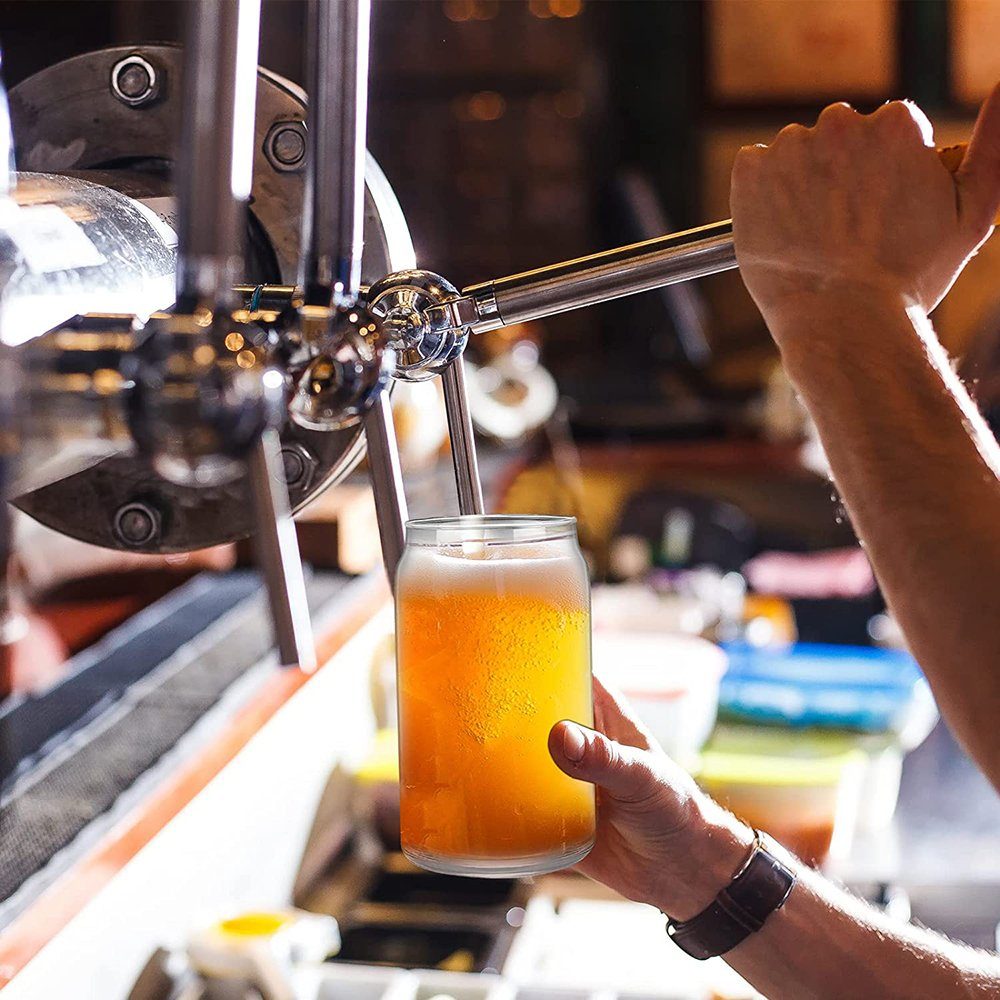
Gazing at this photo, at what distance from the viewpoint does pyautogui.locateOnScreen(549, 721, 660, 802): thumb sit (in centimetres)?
76

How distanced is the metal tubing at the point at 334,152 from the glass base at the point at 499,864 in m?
0.36

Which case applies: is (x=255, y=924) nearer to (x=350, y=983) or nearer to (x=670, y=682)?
(x=350, y=983)

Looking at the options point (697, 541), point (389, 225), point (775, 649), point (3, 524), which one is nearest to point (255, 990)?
point (3, 524)

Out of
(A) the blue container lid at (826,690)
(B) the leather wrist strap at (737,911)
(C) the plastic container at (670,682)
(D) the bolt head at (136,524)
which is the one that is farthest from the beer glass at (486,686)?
(A) the blue container lid at (826,690)

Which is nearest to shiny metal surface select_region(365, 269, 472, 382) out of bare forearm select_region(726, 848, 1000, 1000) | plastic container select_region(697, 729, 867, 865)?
bare forearm select_region(726, 848, 1000, 1000)

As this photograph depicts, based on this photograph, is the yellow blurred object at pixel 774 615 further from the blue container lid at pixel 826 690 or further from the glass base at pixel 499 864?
the glass base at pixel 499 864

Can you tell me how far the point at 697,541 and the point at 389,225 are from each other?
2877mm

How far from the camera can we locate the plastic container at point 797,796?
1.82 m

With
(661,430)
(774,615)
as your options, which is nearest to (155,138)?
(774,615)

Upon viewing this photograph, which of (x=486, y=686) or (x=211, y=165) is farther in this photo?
(x=486, y=686)

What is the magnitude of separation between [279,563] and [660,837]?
604 millimetres

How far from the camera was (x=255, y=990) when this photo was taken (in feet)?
4.35

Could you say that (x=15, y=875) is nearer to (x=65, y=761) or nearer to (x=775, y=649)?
(x=65, y=761)

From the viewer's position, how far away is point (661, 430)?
14.1 feet
